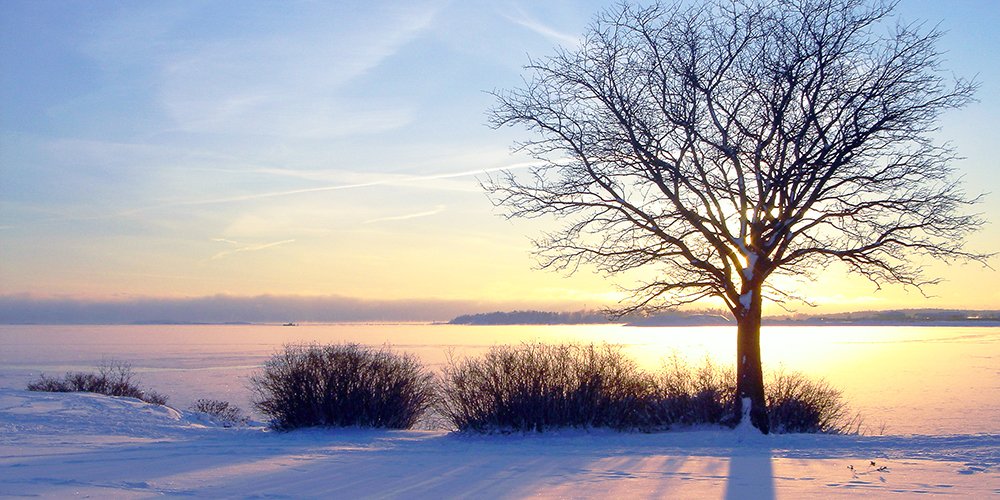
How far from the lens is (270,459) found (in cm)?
1228

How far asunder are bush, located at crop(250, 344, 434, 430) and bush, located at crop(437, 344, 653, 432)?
4.46 ft

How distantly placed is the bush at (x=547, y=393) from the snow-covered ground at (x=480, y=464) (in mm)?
452

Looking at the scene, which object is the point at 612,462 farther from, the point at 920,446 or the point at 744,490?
the point at 920,446

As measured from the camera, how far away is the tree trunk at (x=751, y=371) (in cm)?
1502

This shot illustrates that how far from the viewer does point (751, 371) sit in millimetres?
15094

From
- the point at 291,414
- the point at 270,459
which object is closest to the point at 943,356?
the point at 291,414

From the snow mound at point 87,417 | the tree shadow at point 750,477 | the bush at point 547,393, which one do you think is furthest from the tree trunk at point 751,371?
the snow mound at point 87,417

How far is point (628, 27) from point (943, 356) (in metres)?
43.8

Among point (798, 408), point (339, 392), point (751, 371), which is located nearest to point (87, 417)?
point (339, 392)

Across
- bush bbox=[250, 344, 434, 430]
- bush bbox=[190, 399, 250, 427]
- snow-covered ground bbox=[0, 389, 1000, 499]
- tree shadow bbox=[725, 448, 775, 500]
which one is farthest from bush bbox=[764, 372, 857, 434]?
bush bbox=[190, 399, 250, 427]

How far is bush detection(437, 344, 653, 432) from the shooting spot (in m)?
16.0

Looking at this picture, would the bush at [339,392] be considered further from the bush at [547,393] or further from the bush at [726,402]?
the bush at [726,402]

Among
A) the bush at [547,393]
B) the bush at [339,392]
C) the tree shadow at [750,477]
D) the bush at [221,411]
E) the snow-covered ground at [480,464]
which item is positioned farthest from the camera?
the bush at [221,411]

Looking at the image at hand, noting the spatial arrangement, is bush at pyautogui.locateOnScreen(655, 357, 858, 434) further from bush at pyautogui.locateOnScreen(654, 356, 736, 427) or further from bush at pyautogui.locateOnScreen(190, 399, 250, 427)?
bush at pyautogui.locateOnScreen(190, 399, 250, 427)
